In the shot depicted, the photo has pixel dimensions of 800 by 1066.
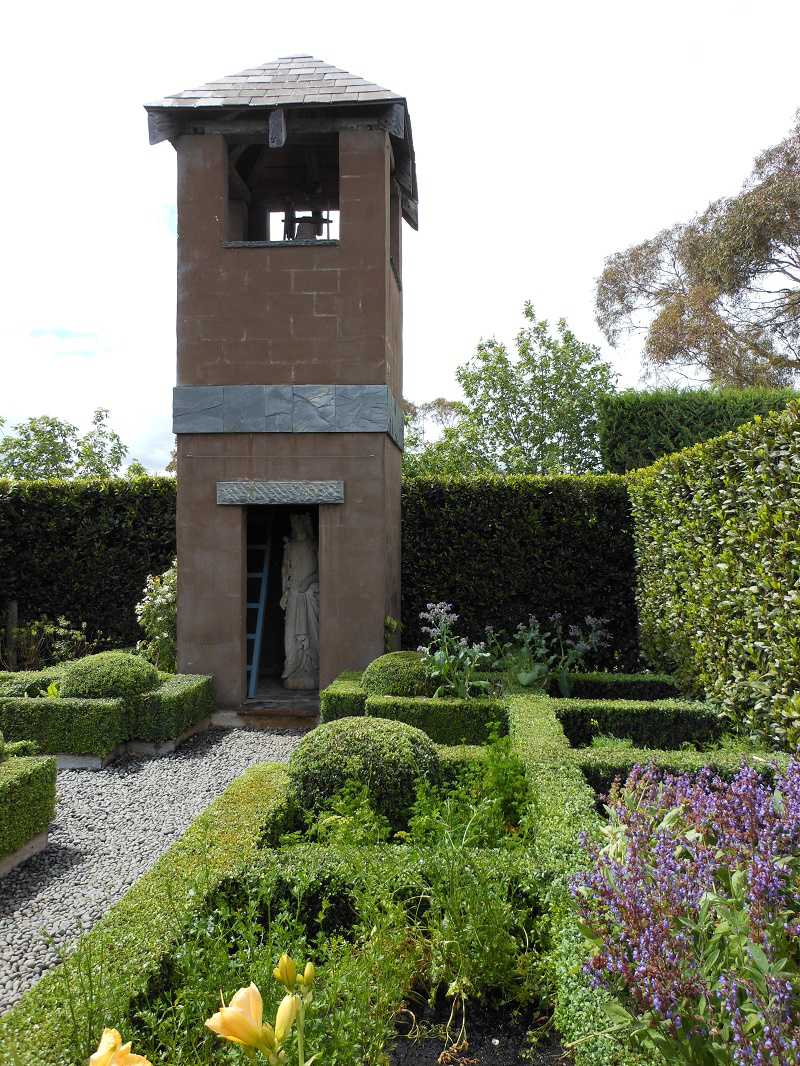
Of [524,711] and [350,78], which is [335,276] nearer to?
[350,78]

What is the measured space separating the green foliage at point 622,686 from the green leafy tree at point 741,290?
16.2 metres

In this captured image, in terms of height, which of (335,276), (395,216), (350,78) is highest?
(350,78)

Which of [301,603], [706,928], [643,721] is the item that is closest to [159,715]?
[301,603]

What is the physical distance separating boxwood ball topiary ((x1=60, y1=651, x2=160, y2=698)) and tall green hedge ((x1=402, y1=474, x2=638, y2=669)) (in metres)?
3.83

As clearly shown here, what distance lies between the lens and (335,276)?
866cm

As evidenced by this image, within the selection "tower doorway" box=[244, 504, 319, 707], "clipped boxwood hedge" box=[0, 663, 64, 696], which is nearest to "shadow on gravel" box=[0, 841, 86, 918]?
"clipped boxwood hedge" box=[0, 663, 64, 696]

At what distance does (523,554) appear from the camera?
10.4 meters

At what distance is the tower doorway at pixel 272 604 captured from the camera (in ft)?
30.6

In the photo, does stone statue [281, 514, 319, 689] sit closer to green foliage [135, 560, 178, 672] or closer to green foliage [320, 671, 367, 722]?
green foliage [135, 560, 178, 672]

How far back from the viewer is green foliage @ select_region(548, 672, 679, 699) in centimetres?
772

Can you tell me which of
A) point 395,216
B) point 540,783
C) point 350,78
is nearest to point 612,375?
point 395,216

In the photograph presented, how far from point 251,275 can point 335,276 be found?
946mm

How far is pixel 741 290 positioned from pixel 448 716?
2017 cm

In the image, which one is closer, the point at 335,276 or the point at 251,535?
the point at 335,276
